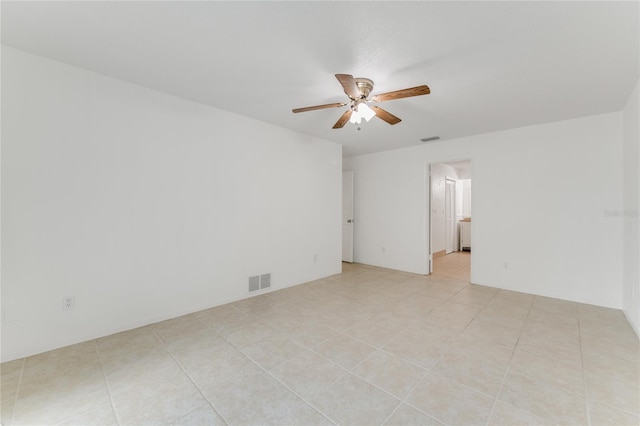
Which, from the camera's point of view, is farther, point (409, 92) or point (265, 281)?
point (265, 281)

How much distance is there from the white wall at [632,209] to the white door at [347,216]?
4142 mm

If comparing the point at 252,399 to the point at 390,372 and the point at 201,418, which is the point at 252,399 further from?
the point at 390,372

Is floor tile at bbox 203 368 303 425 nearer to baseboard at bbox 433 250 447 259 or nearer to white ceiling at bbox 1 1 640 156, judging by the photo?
white ceiling at bbox 1 1 640 156

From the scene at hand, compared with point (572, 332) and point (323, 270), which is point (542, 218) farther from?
point (323, 270)

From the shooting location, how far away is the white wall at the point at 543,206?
3320mm

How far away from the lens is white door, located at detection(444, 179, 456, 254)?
7.25 metres

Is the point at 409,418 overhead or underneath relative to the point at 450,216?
underneath

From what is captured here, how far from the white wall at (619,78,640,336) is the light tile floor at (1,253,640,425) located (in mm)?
285

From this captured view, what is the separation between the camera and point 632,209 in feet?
9.25

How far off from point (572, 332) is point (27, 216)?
5.12 m

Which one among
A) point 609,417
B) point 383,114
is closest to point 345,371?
point 609,417

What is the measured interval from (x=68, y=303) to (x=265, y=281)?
6.81ft

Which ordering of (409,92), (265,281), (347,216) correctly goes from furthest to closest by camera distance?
(347,216) < (265,281) < (409,92)

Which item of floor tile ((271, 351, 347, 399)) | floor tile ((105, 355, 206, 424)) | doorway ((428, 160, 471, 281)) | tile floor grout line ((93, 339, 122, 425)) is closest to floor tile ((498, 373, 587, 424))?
floor tile ((271, 351, 347, 399))
